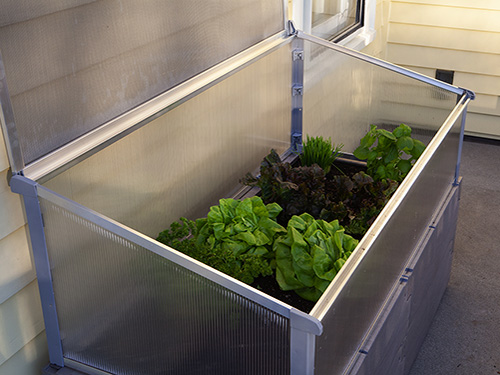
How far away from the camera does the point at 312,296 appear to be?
5.24ft

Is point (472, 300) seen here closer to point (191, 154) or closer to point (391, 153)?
point (391, 153)

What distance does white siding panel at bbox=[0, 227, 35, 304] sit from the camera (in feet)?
4.52

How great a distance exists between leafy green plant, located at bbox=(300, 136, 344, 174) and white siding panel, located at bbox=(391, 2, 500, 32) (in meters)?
1.92

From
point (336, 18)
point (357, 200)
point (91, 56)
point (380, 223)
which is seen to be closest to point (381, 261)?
point (380, 223)

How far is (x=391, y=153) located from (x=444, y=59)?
6.53 feet

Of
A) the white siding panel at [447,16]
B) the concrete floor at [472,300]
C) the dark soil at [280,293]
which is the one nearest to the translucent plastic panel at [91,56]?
the dark soil at [280,293]

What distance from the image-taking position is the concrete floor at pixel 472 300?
2336 mm

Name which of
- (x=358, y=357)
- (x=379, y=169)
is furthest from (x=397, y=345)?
(x=379, y=169)

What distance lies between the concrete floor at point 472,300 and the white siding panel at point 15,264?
4.81 ft

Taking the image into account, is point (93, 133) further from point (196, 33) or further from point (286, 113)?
point (286, 113)

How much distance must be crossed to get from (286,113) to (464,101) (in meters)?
→ 0.65

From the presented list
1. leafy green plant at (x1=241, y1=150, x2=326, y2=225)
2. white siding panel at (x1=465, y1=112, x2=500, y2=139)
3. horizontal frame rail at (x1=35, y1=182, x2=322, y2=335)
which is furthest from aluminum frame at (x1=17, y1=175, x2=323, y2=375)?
white siding panel at (x1=465, y1=112, x2=500, y2=139)

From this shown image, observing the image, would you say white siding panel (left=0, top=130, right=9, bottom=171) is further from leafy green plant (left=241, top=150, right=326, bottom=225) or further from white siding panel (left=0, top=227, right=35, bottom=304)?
leafy green plant (left=241, top=150, right=326, bottom=225)

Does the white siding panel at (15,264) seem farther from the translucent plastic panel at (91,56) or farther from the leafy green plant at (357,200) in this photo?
the leafy green plant at (357,200)
